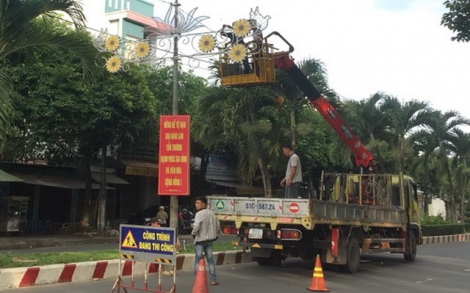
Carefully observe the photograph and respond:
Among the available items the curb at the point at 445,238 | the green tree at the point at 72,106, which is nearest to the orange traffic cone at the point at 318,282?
the green tree at the point at 72,106

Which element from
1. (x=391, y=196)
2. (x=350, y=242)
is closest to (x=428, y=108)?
(x=391, y=196)

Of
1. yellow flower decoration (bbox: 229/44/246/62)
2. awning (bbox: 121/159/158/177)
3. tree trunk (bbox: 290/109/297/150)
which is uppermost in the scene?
yellow flower decoration (bbox: 229/44/246/62)

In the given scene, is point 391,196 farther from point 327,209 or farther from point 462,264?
point 327,209

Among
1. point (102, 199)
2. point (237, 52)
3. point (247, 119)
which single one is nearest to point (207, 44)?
point (237, 52)

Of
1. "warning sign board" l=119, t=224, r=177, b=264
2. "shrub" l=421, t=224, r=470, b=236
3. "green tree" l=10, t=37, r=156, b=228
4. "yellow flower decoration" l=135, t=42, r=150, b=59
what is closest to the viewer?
"warning sign board" l=119, t=224, r=177, b=264

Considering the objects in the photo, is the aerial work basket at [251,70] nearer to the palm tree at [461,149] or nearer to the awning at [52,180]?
the awning at [52,180]

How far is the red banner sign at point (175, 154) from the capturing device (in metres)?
9.99

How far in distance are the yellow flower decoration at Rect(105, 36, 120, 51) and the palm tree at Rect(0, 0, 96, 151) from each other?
2.33 m

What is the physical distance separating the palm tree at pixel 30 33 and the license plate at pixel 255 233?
445cm

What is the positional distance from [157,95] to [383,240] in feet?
51.7

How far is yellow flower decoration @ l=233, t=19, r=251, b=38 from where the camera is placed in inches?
416

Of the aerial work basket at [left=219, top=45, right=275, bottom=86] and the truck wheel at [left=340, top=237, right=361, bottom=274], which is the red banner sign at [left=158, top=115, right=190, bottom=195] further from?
the truck wheel at [left=340, top=237, right=361, bottom=274]

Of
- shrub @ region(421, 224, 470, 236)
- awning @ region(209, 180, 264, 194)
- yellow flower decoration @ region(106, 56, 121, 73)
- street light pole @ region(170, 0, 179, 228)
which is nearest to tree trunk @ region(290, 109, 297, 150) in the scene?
street light pole @ region(170, 0, 179, 228)

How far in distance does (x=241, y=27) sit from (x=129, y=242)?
5232mm
